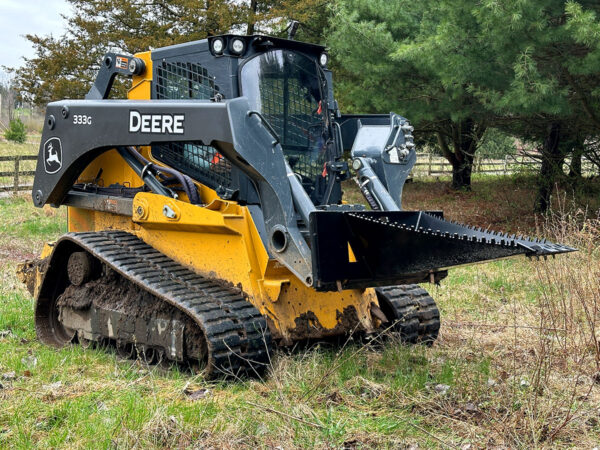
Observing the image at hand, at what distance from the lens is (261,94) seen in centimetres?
534

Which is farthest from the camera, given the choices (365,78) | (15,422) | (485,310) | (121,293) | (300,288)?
(365,78)

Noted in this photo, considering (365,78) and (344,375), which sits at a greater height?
(365,78)

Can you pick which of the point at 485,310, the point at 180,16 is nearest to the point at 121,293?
the point at 485,310

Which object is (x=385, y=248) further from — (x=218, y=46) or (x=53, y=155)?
(x=53, y=155)

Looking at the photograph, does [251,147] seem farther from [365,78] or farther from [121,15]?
[121,15]

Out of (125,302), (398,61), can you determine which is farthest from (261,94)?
(398,61)

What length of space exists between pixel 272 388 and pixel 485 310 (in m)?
3.50

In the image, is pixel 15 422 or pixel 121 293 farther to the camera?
pixel 121 293

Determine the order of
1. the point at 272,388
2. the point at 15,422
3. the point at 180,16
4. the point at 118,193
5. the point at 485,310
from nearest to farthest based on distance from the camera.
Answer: the point at 15,422, the point at 272,388, the point at 118,193, the point at 485,310, the point at 180,16

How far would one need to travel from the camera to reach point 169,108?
5113 mm

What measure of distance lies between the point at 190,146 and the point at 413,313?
2201 mm

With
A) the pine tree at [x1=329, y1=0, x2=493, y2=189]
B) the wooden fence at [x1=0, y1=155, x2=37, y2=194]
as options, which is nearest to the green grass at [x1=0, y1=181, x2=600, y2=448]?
the pine tree at [x1=329, y1=0, x2=493, y2=189]

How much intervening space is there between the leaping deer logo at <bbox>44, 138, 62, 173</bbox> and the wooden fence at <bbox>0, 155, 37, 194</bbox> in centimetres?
1363

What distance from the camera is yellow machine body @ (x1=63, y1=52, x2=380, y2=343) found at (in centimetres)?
495
